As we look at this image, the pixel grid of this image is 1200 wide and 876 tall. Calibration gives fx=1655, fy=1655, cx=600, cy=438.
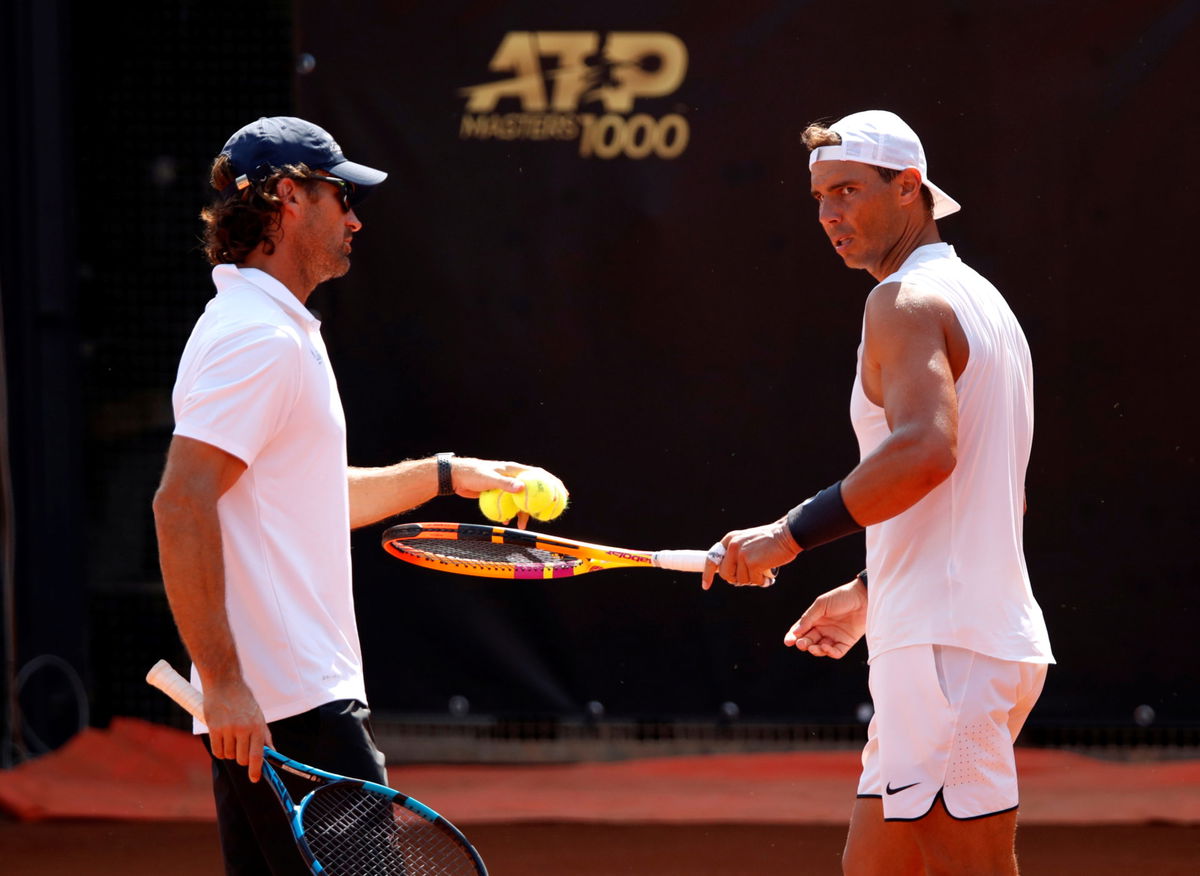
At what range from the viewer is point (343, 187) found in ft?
9.25

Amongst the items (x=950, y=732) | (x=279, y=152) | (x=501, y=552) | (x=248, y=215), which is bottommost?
(x=950, y=732)

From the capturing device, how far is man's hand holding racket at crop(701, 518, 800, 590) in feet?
9.29

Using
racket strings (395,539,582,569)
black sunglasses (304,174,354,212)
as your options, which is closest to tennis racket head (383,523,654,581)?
racket strings (395,539,582,569)

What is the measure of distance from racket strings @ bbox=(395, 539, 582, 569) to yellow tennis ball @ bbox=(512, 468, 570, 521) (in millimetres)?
112

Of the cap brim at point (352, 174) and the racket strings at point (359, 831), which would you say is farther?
the cap brim at point (352, 174)

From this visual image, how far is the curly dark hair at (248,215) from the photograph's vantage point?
8.95ft

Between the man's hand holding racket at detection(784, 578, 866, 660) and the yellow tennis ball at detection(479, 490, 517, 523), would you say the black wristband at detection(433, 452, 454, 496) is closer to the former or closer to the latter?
the yellow tennis ball at detection(479, 490, 517, 523)

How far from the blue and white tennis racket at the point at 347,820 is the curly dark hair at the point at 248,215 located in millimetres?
701

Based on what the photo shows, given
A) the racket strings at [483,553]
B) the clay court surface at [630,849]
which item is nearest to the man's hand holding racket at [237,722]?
the racket strings at [483,553]

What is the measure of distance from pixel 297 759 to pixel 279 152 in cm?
100

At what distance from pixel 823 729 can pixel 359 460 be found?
5.83 feet

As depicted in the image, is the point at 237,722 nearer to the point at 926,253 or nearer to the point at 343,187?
the point at 343,187

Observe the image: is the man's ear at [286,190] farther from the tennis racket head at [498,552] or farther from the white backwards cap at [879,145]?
the white backwards cap at [879,145]

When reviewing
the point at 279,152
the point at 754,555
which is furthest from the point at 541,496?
the point at 279,152
